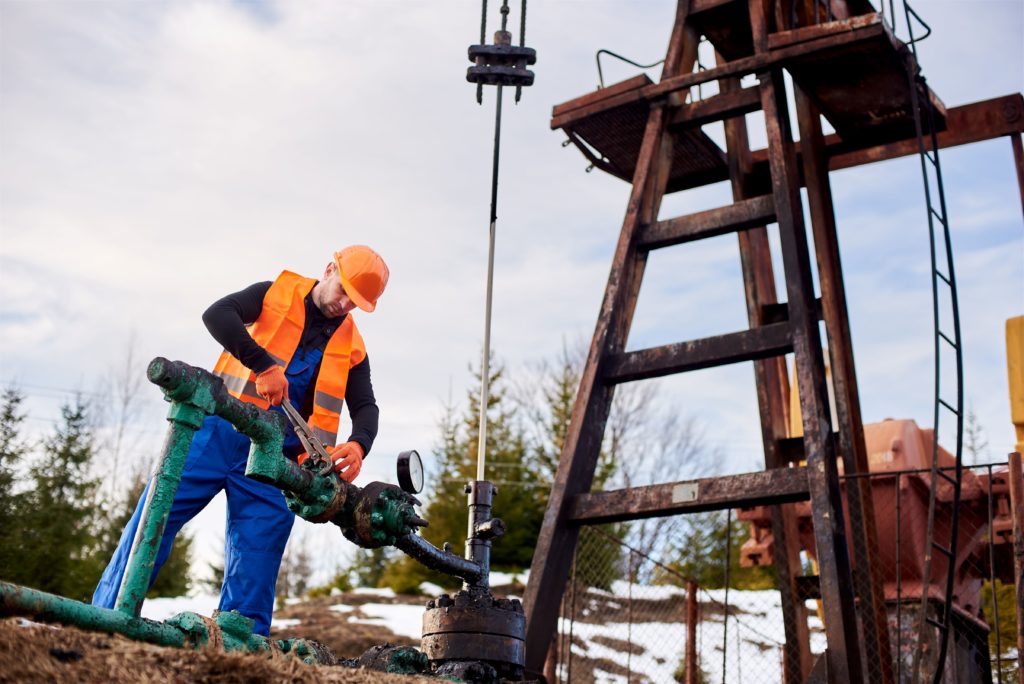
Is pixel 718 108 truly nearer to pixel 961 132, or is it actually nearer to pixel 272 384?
pixel 961 132

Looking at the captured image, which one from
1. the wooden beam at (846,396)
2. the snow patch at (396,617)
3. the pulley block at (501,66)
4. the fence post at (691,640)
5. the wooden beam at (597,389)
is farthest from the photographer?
the snow patch at (396,617)

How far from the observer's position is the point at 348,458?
3.86m

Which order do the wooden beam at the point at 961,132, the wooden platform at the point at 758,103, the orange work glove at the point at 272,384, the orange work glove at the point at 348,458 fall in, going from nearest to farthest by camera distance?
the orange work glove at the point at 272,384, the orange work glove at the point at 348,458, the wooden platform at the point at 758,103, the wooden beam at the point at 961,132

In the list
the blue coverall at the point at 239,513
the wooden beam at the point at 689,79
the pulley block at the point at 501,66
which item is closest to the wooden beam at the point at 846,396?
the wooden beam at the point at 689,79

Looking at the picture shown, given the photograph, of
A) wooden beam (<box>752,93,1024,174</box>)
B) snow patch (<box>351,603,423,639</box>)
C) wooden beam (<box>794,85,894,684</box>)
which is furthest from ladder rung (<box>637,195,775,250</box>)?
snow patch (<box>351,603,423,639</box>)

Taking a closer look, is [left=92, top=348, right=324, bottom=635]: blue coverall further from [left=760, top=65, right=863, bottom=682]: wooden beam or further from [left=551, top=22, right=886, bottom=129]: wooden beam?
[left=551, top=22, right=886, bottom=129]: wooden beam

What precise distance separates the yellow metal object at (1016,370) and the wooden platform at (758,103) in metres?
1.33

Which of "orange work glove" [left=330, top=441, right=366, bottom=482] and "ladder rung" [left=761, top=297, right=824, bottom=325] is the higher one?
"ladder rung" [left=761, top=297, right=824, bottom=325]

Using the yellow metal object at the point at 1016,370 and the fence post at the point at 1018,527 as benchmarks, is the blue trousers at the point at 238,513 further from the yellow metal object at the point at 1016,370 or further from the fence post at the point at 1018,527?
the yellow metal object at the point at 1016,370

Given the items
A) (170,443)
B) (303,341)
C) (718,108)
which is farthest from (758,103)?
(170,443)

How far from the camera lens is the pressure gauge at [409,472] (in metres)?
3.64

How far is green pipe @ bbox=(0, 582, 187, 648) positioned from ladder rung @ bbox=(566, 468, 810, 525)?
3017mm

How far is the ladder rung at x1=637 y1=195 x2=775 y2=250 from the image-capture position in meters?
5.88

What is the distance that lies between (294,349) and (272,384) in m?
0.44
